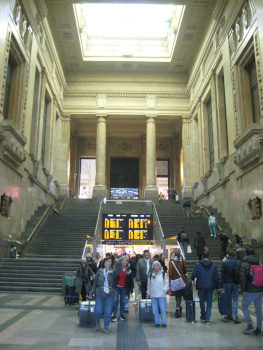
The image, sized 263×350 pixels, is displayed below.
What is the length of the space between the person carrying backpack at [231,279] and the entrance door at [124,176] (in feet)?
85.7

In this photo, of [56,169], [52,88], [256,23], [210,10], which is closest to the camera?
[256,23]

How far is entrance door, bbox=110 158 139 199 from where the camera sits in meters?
33.2

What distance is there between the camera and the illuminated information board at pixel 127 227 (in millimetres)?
18031

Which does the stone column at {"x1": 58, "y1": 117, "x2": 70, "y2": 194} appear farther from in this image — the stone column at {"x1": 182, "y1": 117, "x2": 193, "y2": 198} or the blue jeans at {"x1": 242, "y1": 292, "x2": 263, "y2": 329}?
the blue jeans at {"x1": 242, "y1": 292, "x2": 263, "y2": 329}

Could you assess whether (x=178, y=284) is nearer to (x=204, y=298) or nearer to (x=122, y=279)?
(x=204, y=298)

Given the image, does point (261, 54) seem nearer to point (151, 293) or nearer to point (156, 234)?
point (156, 234)

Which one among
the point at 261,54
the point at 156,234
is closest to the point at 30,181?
the point at 156,234

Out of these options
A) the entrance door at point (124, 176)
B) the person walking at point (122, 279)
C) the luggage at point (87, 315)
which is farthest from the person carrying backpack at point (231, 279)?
the entrance door at point (124, 176)

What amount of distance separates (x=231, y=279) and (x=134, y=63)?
21927mm

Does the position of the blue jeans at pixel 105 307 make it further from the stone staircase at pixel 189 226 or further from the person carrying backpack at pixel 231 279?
the stone staircase at pixel 189 226

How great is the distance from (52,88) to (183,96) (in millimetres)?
10236

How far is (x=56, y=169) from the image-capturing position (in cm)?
2478

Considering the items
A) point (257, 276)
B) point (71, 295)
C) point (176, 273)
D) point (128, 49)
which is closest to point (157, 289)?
point (176, 273)

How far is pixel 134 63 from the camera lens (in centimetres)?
2602
